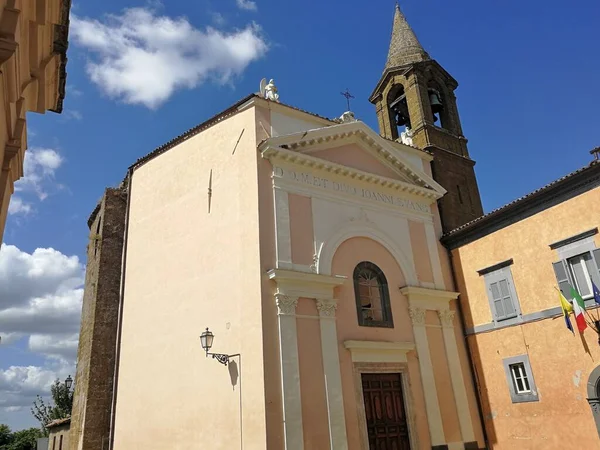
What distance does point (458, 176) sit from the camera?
57.7ft

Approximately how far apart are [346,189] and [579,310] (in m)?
6.46

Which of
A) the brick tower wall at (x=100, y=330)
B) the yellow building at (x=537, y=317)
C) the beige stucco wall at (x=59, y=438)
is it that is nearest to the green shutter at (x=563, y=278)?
the yellow building at (x=537, y=317)

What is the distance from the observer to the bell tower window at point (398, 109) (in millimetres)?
19100

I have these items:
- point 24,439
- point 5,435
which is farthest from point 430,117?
point 5,435

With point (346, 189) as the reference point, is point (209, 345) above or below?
below

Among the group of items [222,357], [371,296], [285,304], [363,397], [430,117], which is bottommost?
[363,397]

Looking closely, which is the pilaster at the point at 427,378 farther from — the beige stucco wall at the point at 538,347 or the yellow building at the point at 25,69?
the yellow building at the point at 25,69

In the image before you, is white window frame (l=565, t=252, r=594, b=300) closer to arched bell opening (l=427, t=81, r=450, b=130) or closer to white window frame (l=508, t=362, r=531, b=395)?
white window frame (l=508, t=362, r=531, b=395)

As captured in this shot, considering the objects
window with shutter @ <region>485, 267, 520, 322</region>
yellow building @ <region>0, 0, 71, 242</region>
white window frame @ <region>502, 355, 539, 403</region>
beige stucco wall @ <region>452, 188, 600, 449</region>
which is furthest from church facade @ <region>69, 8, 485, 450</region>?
yellow building @ <region>0, 0, 71, 242</region>

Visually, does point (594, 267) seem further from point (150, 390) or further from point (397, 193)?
point (150, 390)

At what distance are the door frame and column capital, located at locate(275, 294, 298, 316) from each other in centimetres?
216

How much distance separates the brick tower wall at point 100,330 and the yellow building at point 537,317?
34.7 ft

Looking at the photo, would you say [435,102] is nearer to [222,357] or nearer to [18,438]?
[222,357]

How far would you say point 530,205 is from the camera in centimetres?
1252
